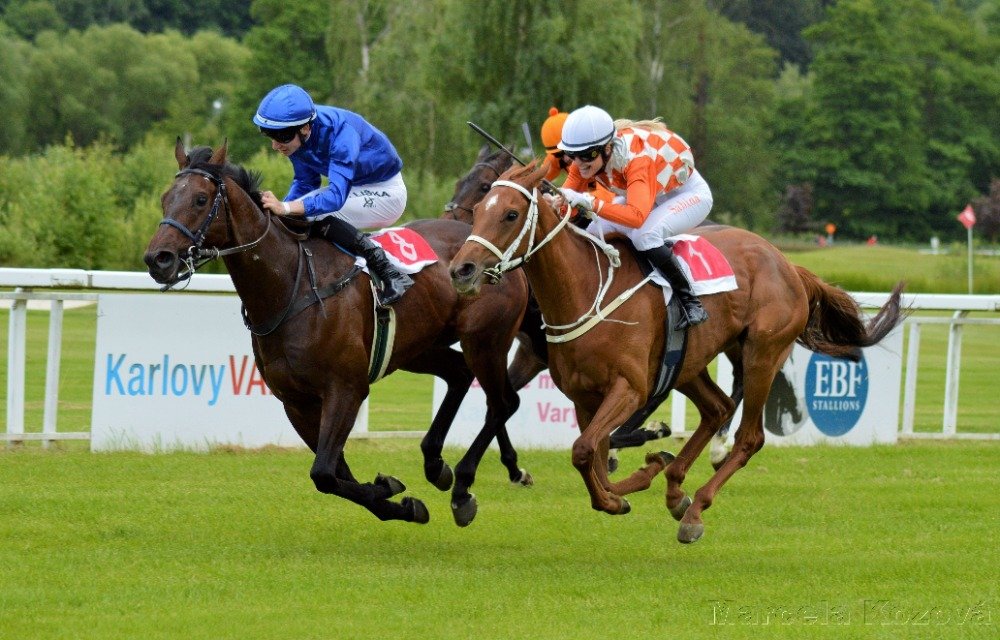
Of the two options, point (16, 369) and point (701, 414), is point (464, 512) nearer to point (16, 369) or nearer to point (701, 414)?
point (701, 414)

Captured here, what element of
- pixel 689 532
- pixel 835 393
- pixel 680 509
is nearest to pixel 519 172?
pixel 689 532

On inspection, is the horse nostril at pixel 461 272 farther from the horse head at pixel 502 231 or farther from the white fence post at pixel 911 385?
the white fence post at pixel 911 385

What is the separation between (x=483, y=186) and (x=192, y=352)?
203cm

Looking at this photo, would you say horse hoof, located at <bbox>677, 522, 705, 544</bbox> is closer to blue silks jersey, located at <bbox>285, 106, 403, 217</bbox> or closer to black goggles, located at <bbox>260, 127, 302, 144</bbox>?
blue silks jersey, located at <bbox>285, 106, 403, 217</bbox>

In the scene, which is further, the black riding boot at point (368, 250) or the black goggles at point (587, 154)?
the black riding boot at point (368, 250)

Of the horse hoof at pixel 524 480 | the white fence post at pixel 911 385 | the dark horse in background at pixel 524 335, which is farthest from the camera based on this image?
the white fence post at pixel 911 385

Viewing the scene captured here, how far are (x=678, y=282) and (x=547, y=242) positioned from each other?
79cm

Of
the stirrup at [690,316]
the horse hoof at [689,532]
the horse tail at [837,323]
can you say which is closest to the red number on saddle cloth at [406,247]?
the stirrup at [690,316]

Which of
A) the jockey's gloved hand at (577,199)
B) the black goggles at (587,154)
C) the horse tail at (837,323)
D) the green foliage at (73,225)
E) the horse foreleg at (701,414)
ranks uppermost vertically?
the black goggles at (587,154)

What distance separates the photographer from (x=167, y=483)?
25.2 feet

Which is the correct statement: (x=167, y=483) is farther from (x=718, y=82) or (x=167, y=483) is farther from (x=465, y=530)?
(x=718, y=82)

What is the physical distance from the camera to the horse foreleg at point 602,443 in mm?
5582

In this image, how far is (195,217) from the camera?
5.68 metres

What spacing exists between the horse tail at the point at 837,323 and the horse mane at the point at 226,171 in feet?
9.44
